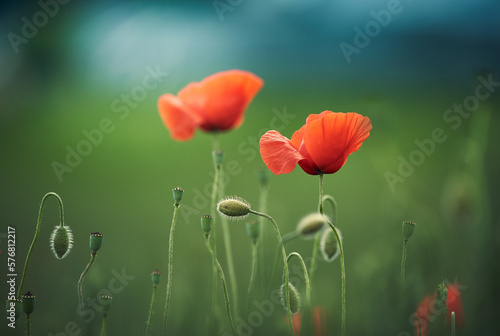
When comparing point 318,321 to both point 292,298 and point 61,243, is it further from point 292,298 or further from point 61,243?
point 61,243

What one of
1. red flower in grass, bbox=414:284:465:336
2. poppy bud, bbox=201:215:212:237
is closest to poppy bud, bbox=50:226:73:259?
poppy bud, bbox=201:215:212:237

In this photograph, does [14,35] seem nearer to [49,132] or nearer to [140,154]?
[49,132]

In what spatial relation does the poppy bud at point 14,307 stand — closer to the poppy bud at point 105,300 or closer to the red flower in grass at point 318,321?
the poppy bud at point 105,300

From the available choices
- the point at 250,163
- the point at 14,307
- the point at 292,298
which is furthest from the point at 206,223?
the point at 250,163

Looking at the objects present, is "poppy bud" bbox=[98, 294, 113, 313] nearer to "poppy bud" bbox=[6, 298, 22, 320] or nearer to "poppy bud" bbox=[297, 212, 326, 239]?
"poppy bud" bbox=[6, 298, 22, 320]

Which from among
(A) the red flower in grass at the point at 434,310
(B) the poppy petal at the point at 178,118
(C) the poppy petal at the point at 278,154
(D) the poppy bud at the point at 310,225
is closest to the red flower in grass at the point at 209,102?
(B) the poppy petal at the point at 178,118

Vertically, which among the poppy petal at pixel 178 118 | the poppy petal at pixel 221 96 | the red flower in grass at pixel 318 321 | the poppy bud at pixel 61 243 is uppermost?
the poppy petal at pixel 221 96
